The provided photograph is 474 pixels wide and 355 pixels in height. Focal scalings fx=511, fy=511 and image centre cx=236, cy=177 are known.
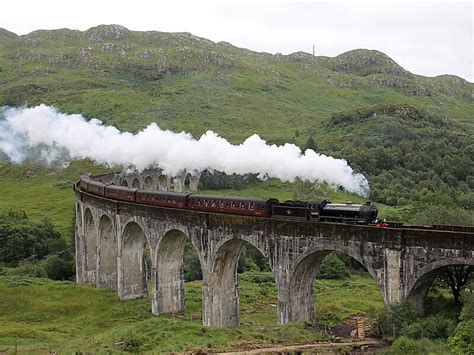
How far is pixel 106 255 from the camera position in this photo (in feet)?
187

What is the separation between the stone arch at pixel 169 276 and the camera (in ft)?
148

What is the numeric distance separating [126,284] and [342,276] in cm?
2528

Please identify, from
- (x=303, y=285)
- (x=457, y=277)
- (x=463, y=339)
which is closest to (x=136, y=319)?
(x=303, y=285)

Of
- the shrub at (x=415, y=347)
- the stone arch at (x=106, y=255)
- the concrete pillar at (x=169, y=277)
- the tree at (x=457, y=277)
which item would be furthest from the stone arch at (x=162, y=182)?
the shrub at (x=415, y=347)

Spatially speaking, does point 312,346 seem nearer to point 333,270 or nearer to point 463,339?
point 463,339

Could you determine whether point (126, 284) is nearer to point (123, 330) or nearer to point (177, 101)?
point (123, 330)

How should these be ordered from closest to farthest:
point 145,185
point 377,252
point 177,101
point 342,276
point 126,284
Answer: point 377,252, point 126,284, point 342,276, point 145,185, point 177,101

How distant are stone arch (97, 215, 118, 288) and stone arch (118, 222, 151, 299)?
5316mm

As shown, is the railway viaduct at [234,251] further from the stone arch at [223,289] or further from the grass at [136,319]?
the grass at [136,319]

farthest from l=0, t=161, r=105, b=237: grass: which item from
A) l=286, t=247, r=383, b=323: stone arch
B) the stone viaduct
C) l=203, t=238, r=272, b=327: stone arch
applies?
l=286, t=247, r=383, b=323: stone arch

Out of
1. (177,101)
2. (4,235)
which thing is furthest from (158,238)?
(177,101)

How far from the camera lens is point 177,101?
187875mm

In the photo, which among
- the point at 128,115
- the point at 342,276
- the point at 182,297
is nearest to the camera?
the point at 182,297

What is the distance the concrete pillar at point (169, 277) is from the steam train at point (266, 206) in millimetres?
3817
